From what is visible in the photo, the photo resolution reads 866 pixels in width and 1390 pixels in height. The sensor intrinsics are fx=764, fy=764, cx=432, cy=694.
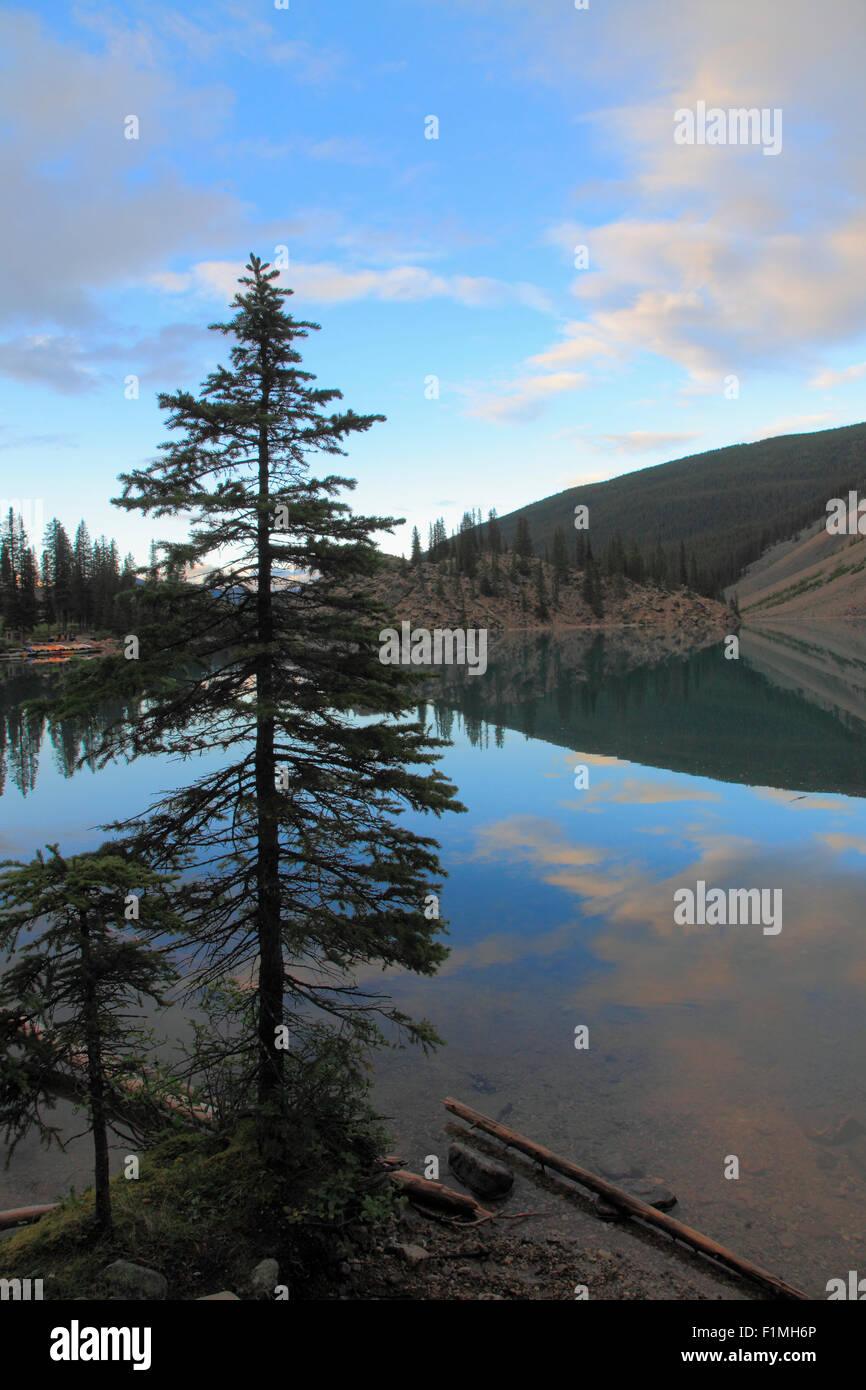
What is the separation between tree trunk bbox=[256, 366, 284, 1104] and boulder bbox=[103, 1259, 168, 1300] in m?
2.81

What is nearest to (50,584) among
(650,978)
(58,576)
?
(58,576)

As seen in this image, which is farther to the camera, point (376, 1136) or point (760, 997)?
point (760, 997)

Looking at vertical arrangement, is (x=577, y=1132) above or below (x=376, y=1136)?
below

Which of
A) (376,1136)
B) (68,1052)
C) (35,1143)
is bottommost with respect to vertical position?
(35,1143)

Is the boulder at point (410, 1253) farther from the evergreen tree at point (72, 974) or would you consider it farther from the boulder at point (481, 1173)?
the evergreen tree at point (72, 974)

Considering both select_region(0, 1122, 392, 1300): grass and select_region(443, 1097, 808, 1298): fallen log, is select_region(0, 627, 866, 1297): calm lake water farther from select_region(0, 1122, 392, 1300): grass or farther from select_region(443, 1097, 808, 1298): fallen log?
select_region(0, 1122, 392, 1300): grass

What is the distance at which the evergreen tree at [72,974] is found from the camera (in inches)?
305

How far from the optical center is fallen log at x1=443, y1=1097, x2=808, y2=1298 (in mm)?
9570

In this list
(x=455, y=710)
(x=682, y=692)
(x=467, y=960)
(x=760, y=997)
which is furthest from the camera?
(x=682, y=692)

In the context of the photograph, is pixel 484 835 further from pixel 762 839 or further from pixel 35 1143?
pixel 35 1143

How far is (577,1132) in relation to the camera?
42.9 ft

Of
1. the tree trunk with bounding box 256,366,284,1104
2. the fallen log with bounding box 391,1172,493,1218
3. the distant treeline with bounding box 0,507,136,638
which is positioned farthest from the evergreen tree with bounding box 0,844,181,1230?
the distant treeline with bounding box 0,507,136,638

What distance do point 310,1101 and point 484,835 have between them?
70.3ft
